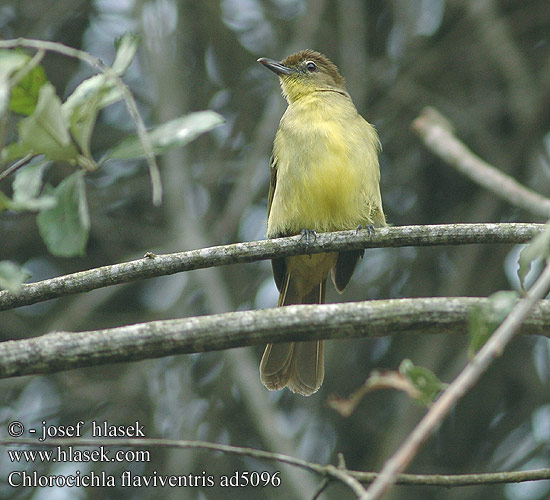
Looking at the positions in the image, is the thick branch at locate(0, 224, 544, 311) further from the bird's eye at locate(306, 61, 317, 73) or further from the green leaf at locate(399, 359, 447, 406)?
the bird's eye at locate(306, 61, 317, 73)

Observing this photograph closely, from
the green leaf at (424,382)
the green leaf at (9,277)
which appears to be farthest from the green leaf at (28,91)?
the green leaf at (424,382)

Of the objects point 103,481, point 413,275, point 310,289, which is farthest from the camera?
point 413,275

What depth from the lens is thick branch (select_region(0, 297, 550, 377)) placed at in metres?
1.99

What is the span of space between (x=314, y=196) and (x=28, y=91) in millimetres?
2944

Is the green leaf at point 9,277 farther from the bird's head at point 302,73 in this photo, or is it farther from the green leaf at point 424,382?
the bird's head at point 302,73

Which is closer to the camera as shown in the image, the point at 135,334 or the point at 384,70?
the point at 135,334

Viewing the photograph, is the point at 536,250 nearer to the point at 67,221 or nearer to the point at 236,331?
the point at 236,331

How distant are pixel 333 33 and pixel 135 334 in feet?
16.1

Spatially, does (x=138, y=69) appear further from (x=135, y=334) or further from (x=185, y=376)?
(x=135, y=334)

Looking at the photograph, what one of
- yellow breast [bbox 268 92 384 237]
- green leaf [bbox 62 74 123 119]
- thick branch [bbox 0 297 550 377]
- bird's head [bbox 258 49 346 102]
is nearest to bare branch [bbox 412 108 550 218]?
thick branch [bbox 0 297 550 377]

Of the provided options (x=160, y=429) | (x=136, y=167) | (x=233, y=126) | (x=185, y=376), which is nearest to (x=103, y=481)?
(x=160, y=429)

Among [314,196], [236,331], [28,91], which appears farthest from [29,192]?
[314,196]

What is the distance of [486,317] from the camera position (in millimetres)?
1642

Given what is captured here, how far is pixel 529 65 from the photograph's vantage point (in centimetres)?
584
